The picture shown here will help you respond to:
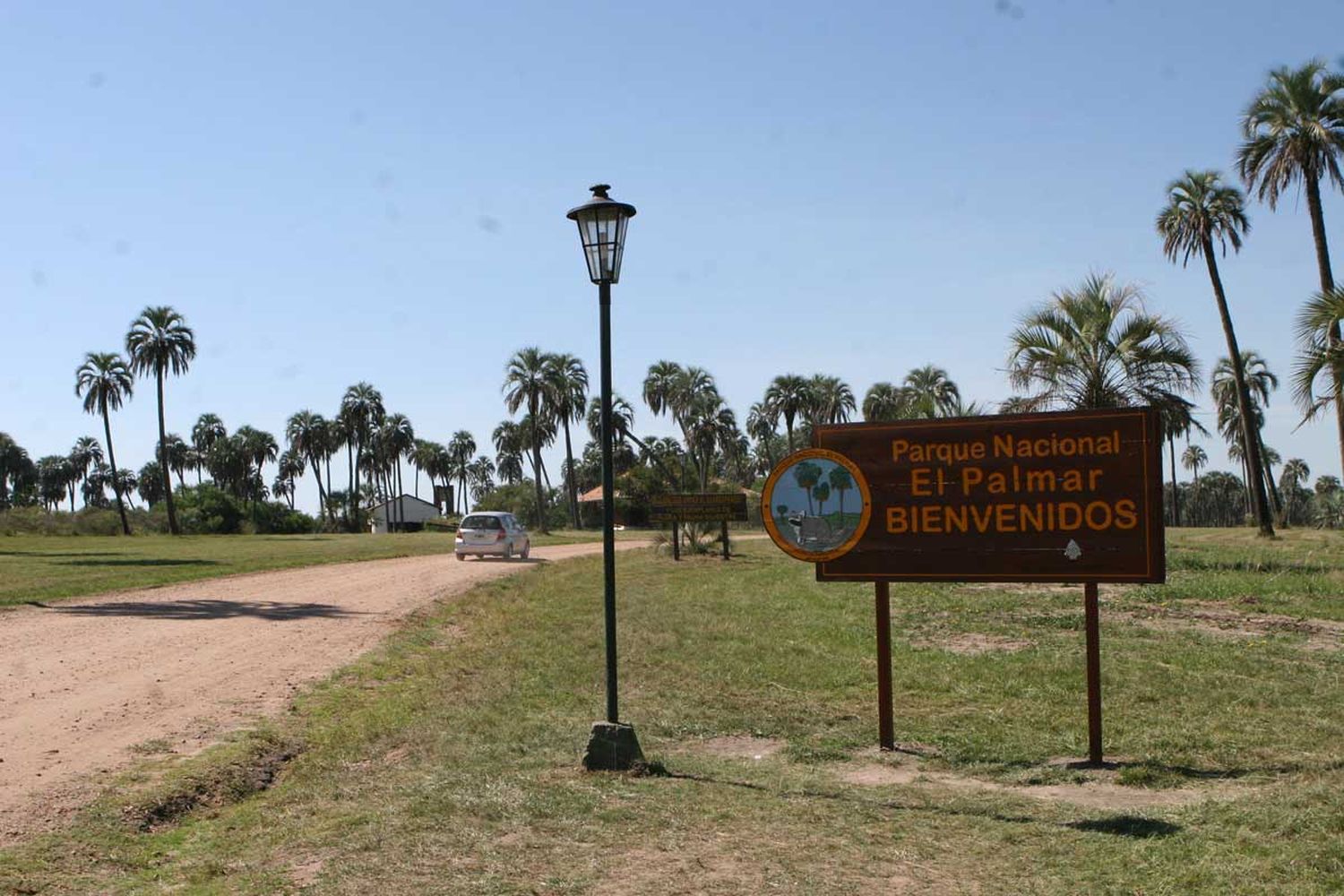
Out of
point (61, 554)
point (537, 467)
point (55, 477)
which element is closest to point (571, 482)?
point (537, 467)

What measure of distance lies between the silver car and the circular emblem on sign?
84.8 feet

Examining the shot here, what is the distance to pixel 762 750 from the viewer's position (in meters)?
8.92

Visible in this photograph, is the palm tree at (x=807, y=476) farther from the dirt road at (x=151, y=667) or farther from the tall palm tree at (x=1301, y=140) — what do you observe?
the tall palm tree at (x=1301, y=140)

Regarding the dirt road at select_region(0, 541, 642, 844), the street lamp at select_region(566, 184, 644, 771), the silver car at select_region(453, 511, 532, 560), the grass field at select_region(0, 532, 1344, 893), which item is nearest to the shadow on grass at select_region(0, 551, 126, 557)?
the silver car at select_region(453, 511, 532, 560)

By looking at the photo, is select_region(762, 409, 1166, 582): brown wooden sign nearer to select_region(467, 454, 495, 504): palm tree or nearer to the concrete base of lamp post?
the concrete base of lamp post

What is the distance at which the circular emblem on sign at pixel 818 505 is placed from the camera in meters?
9.38

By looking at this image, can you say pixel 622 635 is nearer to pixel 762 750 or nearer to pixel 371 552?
pixel 762 750

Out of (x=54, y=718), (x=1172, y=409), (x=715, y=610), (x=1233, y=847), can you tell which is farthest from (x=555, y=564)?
(x=1233, y=847)

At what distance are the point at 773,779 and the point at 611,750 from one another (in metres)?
1.13

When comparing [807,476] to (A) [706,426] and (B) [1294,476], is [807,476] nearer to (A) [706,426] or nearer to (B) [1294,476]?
(A) [706,426]

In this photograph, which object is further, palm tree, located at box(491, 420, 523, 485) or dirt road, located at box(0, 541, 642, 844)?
palm tree, located at box(491, 420, 523, 485)

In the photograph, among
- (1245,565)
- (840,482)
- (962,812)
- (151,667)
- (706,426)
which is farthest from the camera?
(706,426)

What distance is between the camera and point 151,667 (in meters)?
12.6

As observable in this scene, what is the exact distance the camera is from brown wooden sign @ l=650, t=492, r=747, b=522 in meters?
31.1
